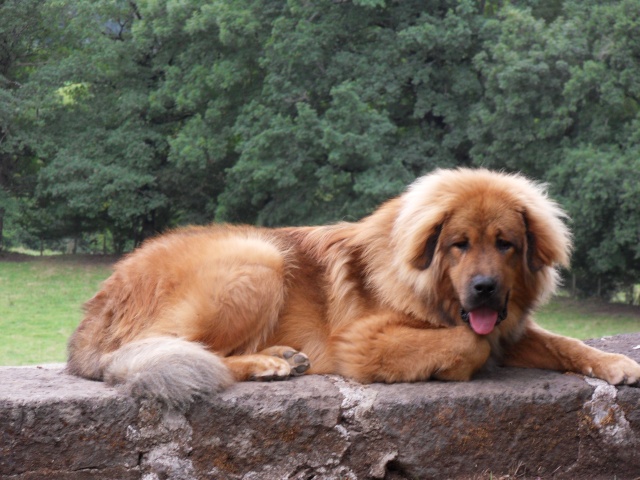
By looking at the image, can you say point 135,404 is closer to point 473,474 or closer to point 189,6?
point 473,474

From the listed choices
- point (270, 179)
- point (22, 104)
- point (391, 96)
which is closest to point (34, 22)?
point (22, 104)

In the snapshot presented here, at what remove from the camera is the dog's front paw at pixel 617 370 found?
4695mm

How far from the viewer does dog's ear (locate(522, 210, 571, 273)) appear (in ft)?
15.3

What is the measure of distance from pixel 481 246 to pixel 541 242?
39cm

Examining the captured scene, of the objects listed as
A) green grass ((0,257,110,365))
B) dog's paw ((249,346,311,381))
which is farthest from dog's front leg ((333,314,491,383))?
green grass ((0,257,110,365))

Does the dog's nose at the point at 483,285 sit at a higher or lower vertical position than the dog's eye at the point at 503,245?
lower

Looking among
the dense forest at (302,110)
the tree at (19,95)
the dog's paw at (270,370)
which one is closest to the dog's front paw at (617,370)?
the dog's paw at (270,370)

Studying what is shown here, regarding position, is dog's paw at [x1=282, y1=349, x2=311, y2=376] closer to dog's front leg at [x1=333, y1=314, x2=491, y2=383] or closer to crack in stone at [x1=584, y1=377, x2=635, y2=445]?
dog's front leg at [x1=333, y1=314, x2=491, y2=383]

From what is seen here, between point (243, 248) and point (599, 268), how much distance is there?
60.8ft

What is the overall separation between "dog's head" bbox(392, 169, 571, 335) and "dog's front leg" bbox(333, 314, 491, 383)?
0.13m

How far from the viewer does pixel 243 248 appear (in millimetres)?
5031

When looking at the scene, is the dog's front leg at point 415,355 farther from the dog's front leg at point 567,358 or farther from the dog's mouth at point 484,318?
the dog's front leg at point 567,358

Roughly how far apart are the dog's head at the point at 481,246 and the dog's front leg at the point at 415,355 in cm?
13

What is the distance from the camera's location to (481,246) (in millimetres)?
4504
